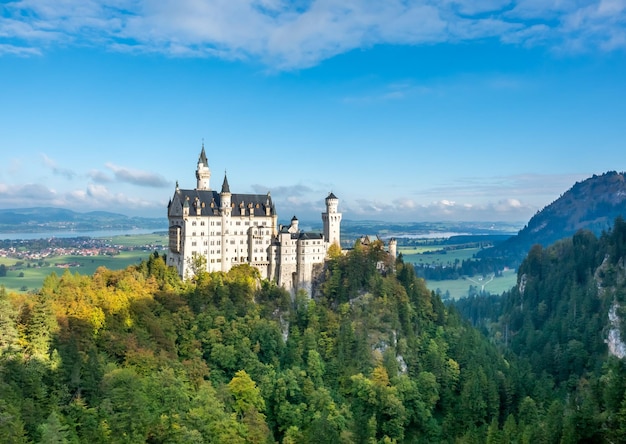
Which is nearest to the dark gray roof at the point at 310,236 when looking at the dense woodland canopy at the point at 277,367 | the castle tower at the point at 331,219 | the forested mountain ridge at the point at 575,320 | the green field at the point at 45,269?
the castle tower at the point at 331,219

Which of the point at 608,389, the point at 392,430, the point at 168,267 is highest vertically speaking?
the point at 168,267

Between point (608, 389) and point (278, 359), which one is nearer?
point (608, 389)

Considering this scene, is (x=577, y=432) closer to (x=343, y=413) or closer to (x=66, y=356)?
(x=343, y=413)

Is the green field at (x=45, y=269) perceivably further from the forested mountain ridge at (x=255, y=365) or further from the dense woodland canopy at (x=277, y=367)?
the dense woodland canopy at (x=277, y=367)

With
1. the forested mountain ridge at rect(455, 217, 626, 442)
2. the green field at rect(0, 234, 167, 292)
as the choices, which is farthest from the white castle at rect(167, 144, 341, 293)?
the green field at rect(0, 234, 167, 292)

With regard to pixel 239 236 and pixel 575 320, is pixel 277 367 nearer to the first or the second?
pixel 239 236

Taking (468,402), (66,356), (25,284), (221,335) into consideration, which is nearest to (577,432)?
(468,402)

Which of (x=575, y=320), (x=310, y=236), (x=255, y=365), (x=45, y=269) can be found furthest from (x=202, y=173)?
(x=45, y=269)

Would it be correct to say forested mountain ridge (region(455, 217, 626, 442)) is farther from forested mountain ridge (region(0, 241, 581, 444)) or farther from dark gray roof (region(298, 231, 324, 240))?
dark gray roof (region(298, 231, 324, 240))
